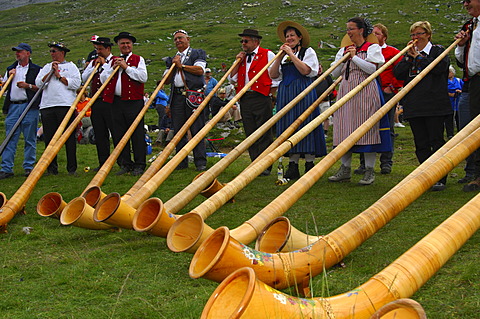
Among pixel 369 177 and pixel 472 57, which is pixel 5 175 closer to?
pixel 369 177

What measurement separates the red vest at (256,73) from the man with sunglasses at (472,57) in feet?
7.99

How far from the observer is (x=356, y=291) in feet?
6.43

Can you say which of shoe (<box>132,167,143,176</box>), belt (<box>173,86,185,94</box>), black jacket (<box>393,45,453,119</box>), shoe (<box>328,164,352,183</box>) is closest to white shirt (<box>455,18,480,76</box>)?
black jacket (<box>393,45,453,119</box>)

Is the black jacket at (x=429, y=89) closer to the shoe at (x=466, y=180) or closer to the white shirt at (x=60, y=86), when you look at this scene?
the shoe at (x=466, y=180)

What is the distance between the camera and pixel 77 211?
4.21 meters

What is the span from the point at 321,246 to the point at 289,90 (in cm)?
408

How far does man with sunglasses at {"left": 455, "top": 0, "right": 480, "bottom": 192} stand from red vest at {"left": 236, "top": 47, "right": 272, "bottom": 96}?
2437 mm

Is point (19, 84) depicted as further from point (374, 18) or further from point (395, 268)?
point (374, 18)

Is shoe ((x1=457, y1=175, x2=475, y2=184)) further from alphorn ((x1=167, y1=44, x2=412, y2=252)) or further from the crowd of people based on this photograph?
alphorn ((x1=167, y1=44, x2=412, y2=252))

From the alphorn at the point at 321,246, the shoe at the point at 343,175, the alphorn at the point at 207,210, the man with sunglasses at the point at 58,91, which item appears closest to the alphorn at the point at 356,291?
the alphorn at the point at 321,246

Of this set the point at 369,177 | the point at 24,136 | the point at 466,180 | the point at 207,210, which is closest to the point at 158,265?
the point at 207,210

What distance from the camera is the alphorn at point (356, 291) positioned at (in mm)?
1733

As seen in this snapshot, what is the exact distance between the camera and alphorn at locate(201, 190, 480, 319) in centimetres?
173

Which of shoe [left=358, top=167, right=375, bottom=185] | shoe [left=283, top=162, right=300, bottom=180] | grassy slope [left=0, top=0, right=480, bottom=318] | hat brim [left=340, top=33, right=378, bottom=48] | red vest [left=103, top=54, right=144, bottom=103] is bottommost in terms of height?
shoe [left=283, top=162, right=300, bottom=180]
